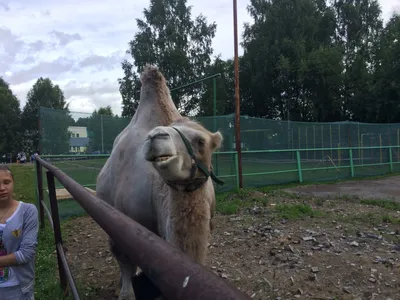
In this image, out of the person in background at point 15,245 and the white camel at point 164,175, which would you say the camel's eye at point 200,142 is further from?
the person in background at point 15,245

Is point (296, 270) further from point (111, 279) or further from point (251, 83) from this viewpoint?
point (251, 83)

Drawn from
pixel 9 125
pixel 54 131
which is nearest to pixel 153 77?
pixel 54 131

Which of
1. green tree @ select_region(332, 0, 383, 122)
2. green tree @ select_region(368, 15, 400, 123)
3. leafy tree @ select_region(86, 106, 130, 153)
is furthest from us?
green tree @ select_region(332, 0, 383, 122)

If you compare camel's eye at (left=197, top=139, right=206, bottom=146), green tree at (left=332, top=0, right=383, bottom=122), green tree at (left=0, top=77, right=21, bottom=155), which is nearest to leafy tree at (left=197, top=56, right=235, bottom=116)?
green tree at (left=332, top=0, right=383, bottom=122)

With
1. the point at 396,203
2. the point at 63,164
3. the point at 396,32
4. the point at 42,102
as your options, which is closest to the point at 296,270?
the point at 396,203

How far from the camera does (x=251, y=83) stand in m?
31.7

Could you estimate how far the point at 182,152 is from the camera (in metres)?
2.28

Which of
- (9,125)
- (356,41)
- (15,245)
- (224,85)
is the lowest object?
(15,245)

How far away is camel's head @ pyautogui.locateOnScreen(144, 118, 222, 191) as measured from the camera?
2049mm

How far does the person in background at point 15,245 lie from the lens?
239cm

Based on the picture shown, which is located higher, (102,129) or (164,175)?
(102,129)

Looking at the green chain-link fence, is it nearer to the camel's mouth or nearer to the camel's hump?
the camel's hump

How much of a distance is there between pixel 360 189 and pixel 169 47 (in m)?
24.1

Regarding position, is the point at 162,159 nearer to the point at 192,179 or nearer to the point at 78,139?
the point at 192,179
